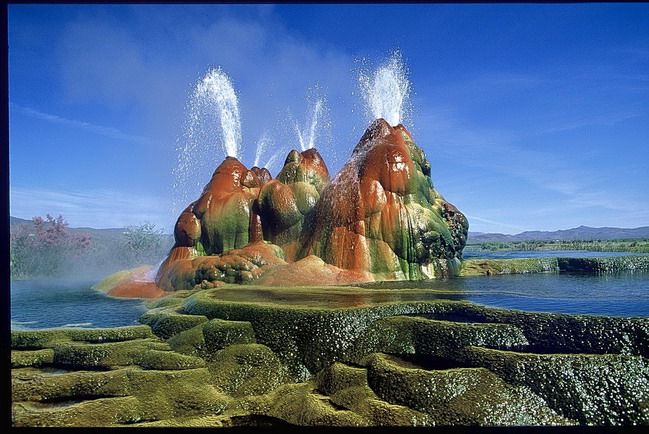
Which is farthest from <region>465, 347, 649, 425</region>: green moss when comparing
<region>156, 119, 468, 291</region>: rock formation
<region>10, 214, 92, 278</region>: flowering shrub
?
<region>10, 214, 92, 278</region>: flowering shrub

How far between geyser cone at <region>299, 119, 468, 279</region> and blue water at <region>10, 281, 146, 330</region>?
288 inches

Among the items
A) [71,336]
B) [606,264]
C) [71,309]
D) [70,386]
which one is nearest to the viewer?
[70,386]

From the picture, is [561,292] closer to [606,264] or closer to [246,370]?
[606,264]

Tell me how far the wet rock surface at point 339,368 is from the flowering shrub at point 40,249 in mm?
21412

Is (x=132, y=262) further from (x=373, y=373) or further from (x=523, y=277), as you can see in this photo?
(x=373, y=373)

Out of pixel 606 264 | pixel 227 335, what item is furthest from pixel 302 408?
pixel 606 264

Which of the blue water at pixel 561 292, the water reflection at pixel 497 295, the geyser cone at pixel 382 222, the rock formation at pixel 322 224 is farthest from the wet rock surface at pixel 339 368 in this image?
the geyser cone at pixel 382 222

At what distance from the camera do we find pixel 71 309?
1572 cm

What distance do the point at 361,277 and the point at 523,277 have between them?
309 inches

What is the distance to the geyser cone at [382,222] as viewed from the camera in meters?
17.8

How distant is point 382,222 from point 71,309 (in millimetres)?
12090

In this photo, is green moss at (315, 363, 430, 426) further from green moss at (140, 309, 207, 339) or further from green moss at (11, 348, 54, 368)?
green moss at (11, 348, 54, 368)

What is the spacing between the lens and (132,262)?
38.0 metres

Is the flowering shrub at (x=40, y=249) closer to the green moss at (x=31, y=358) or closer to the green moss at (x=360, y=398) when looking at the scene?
the green moss at (x=31, y=358)
